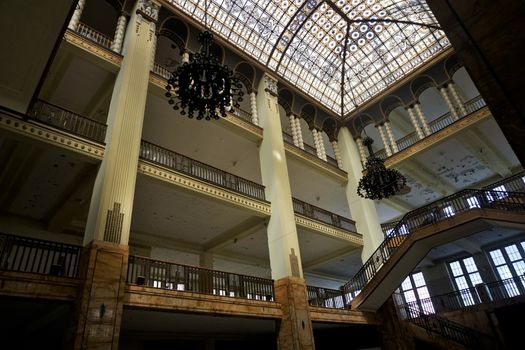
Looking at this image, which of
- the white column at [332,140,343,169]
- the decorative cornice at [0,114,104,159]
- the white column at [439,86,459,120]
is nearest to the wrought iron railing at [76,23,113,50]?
the decorative cornice at [0,114,104,159]

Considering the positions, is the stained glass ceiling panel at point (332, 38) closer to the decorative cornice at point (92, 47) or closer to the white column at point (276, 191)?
the white column at point (276, 191)

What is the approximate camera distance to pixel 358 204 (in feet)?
55.2

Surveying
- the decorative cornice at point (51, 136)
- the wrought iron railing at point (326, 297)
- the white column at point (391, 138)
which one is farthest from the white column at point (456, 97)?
the decorative cornice at point (51, 136)

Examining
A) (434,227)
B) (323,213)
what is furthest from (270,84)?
(434,227)

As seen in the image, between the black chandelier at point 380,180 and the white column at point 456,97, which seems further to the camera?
the white column at point 456,97

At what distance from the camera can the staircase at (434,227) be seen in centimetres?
1113

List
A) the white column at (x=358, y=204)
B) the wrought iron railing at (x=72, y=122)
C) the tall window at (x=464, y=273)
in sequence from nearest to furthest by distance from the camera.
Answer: the wrought iron railing at (x=72, y=122)
the white column at (x=358, y=204)
the tall window at (x=464, y=273)

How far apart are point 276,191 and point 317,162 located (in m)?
4.16

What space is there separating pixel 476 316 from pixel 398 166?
7195 mm

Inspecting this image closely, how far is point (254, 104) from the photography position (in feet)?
50.9

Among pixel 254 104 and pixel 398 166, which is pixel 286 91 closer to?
pixel 254 104

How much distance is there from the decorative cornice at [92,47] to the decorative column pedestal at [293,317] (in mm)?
8957

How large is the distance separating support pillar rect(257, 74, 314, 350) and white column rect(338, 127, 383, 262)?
478 centimetres

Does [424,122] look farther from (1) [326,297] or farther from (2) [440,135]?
(1) [326,297]
